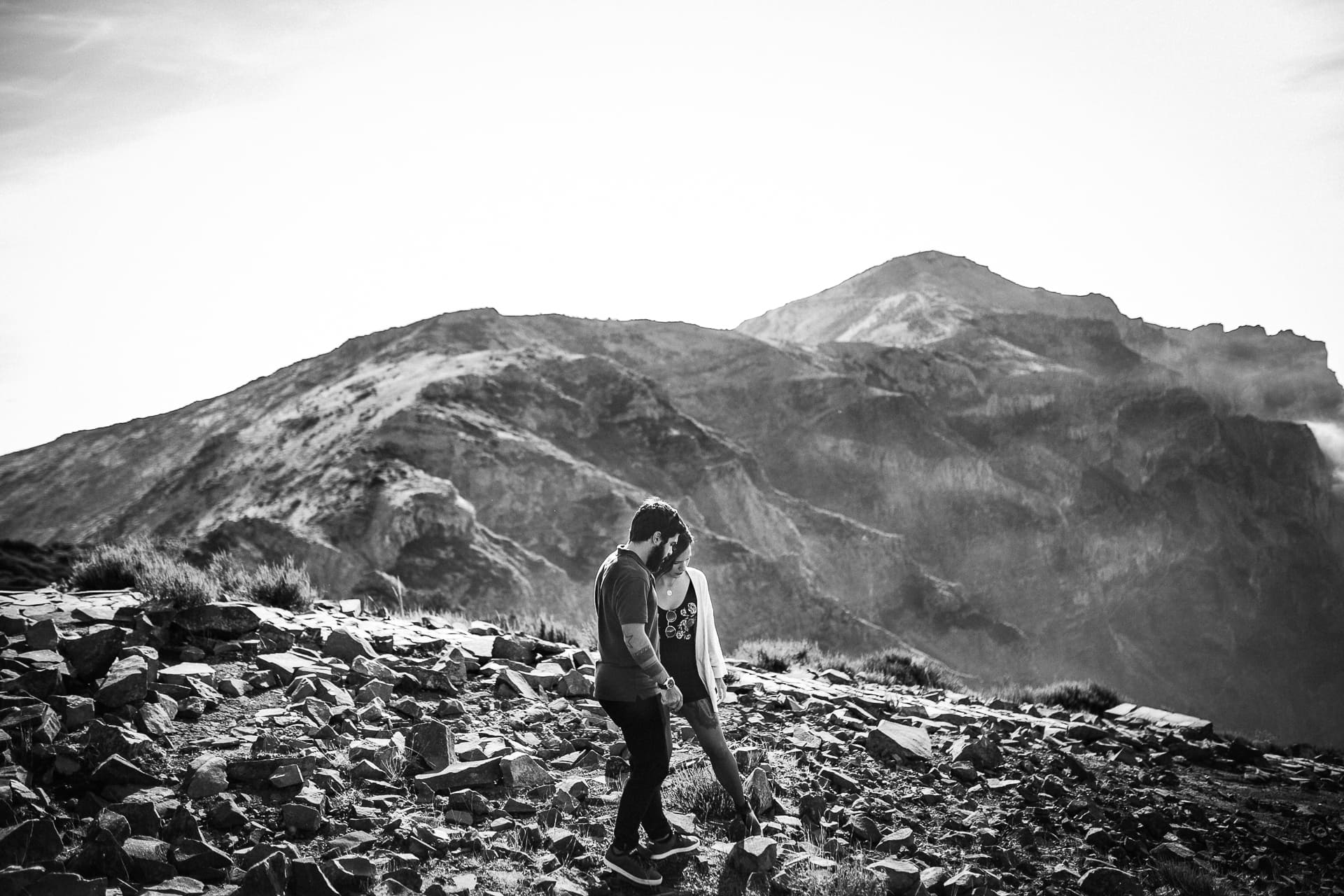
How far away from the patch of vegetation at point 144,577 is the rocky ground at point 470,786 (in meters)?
0.36

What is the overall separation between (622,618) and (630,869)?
1372 mm

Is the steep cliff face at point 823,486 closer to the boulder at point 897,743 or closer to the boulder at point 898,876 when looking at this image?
the boulder at point 897,743

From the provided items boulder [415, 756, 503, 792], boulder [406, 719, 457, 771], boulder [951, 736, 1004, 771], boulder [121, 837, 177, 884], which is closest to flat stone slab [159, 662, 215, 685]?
boulder [406, 719, 457, 771]

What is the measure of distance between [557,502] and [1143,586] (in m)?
50.0

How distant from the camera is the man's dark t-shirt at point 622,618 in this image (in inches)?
175

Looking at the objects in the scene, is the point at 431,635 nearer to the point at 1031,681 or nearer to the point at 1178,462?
the point at 1031,681

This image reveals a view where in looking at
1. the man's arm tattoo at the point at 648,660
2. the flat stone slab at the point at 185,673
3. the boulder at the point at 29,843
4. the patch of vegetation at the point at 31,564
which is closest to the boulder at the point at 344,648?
the flat stone slab at the point at 185,673

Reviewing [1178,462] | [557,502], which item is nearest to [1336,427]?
[1178,462]

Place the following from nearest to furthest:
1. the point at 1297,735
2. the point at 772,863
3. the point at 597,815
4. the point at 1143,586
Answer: the point at 772,863
the point at 597,815
the point at 1297,735
the point at 1143,586

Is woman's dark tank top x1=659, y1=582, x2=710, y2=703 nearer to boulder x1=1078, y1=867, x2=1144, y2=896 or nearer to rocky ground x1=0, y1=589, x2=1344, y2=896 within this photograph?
rocky ground x1=0, y1=589, x2=1344, y2=896

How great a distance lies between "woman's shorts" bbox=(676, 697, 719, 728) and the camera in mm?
5020

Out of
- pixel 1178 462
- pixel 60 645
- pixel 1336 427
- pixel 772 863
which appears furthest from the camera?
pixel 1336 427

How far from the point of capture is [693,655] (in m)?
5.11

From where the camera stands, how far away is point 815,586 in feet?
149
